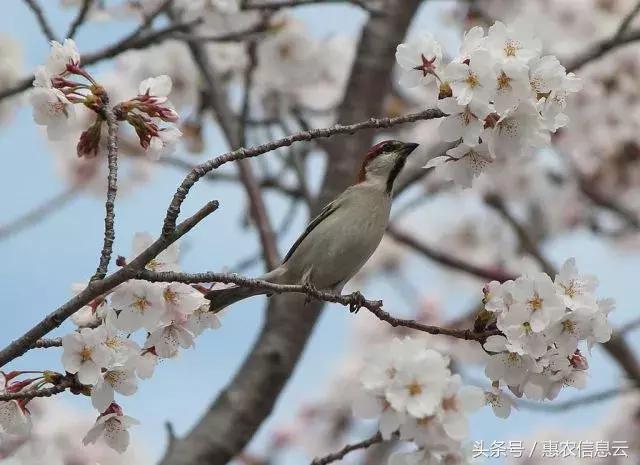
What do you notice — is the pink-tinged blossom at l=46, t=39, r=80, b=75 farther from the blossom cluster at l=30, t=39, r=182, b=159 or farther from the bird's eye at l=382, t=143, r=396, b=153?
the bird's eye at l=382, t=143, r=396, b=153

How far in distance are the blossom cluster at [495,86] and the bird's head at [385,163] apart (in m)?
1.42

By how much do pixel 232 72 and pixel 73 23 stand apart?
9.68ft

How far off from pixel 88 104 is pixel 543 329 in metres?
1.30

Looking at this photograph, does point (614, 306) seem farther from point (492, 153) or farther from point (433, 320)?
point (433, 320)

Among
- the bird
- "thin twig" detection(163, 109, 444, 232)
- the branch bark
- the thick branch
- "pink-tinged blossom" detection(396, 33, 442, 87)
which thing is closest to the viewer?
"thin twig" detection(163, 109, 444, 232)

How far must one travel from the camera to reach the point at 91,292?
2.19 metres

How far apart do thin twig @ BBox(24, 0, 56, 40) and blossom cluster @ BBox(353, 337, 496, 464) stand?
2.28 metres

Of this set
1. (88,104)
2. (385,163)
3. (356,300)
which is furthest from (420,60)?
(385,163)

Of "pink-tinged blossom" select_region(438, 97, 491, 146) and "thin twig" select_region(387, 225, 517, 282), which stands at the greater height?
"thin twig" select_region(387, 225, 517, 282)

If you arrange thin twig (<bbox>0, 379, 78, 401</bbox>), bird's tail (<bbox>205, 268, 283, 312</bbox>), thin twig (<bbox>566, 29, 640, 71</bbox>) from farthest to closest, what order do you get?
thin twig (<bbox>566, 29, 640, 71</bbox>)
bird's tail (<bbox>205, 268, 283, 312</bbox>)
thin twig (<bbox>0, 379, 78, 401</bbox>)

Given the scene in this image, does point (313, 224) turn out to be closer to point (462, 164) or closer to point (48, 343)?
point (462, 164)

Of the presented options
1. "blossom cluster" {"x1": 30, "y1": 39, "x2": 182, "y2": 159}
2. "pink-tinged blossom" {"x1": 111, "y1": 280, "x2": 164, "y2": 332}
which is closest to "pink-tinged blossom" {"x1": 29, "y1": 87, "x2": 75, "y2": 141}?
"blossom cluster" {"x1": 30, "y1": 39, "x2": 182, "y2": 159}

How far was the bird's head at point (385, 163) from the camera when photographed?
159 inches

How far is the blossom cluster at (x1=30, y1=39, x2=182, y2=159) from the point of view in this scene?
8.45 ft
